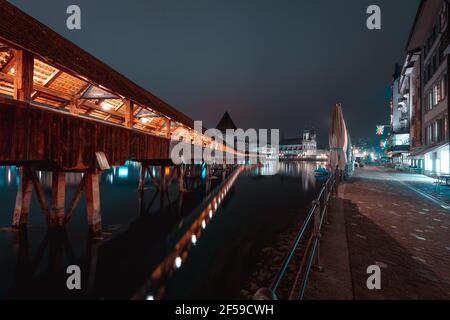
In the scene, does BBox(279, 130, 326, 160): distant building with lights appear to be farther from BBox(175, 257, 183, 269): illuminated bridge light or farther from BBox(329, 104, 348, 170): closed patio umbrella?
BBox(175, 257, 183, 269): illuminated bridge light

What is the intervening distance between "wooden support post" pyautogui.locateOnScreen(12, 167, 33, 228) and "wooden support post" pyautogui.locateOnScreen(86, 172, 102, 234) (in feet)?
8.62

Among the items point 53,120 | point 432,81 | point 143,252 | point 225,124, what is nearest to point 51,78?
point 53,120

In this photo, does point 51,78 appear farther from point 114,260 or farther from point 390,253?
point 390,253

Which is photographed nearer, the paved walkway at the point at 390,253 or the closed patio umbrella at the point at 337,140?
the paved walkway at the point at 390,253

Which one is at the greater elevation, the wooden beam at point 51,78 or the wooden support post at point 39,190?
the wooden beam at point 51,78

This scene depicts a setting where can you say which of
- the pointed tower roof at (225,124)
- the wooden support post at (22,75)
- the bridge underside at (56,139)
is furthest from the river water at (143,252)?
the pointed tower roof at (225,124)

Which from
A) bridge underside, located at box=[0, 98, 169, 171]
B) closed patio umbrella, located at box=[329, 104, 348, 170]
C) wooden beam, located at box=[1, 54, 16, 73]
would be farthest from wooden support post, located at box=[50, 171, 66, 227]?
closed patio umbrella, located at box=[329, 104, 348, 170]

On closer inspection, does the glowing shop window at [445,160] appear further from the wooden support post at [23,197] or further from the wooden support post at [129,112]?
the wooden support post at [23,197]

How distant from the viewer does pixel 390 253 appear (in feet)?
15.1

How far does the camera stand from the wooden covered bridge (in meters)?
5.30

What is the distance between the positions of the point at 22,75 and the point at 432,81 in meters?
33.1

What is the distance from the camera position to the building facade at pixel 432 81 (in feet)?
62.6

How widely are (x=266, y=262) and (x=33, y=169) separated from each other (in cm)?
950
